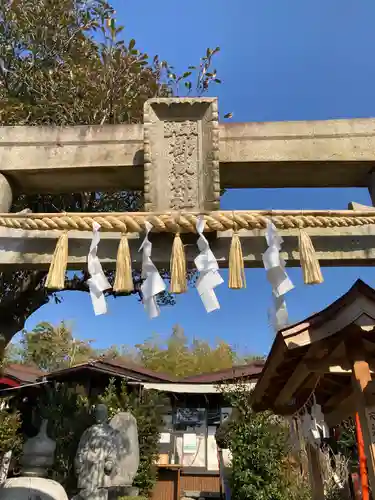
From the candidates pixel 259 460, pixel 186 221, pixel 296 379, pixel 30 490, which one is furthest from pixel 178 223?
pixel 259 460

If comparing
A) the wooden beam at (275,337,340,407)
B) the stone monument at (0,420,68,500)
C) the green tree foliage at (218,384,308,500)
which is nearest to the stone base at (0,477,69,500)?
the stone monument at (0,420,68,500)

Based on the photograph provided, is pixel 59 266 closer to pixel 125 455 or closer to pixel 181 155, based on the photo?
pixel 181 155

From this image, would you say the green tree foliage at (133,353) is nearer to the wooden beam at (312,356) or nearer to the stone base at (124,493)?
the stone base at (124,493)

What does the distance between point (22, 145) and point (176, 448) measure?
47.7 ft

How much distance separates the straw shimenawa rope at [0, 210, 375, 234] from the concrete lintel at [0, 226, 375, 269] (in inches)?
4.2

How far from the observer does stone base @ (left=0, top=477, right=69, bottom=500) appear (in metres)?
5.60

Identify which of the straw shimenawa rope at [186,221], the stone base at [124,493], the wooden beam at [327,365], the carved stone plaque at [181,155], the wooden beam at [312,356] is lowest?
the stone base at [124,493]

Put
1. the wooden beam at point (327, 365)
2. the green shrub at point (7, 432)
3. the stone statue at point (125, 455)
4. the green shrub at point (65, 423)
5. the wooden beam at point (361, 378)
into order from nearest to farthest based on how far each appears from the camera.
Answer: the wooden beam at point (361, 378) < the wooden beam at point (327, 365) < the stone statue at point (125, 455) < the green shrub at point (7, 432) < the green shrub at point (65, 423)

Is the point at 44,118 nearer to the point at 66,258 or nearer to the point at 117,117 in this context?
the point at 117,117

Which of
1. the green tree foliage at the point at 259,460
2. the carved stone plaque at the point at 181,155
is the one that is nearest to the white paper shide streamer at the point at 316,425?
the carved stone plaque at the point at 181,155

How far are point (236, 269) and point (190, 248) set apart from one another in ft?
1.50

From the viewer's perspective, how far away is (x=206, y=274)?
2.94m

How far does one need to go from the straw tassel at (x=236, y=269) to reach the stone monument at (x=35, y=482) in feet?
15.4

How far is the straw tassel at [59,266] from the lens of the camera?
2816 millimetres
